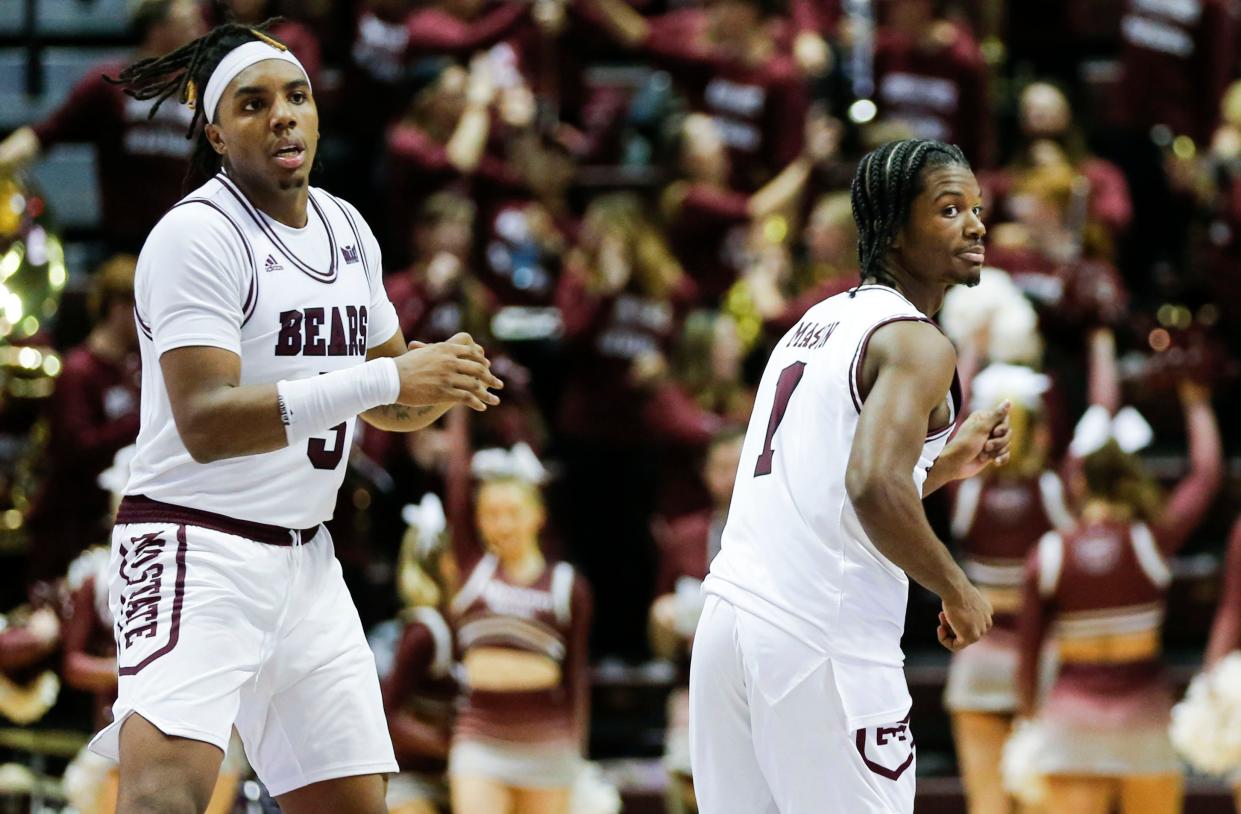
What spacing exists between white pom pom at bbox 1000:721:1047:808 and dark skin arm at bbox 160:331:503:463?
385cm

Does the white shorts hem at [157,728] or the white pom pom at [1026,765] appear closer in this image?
the white shorts hem at [157,728]

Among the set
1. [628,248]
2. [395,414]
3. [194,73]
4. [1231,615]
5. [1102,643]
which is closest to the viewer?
[194,73]

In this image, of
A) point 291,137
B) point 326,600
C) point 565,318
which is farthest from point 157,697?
point 565,318

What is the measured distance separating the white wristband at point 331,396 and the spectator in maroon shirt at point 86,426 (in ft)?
13.1

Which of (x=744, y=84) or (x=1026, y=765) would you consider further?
(x=744, y=84)

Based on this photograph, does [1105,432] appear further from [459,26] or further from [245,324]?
[245,324]

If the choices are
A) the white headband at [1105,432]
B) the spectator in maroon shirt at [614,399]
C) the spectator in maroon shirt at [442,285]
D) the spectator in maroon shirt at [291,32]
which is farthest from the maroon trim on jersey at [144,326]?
the spectator in maroon shirt at [291,32]

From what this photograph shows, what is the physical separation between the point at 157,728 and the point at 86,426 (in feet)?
13.5

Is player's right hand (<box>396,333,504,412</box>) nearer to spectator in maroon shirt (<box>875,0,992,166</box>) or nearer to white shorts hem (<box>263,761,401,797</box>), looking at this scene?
white shorts hem (<box>263,761,401,797</box>)

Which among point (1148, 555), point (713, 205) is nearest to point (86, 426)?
point (713, 205)

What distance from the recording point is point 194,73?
3.87 meters

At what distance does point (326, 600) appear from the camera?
3.85 m

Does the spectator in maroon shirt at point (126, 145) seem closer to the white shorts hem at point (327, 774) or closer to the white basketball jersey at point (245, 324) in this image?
the white basketball jersey at point (245, 324)

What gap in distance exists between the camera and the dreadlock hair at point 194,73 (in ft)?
12.6
